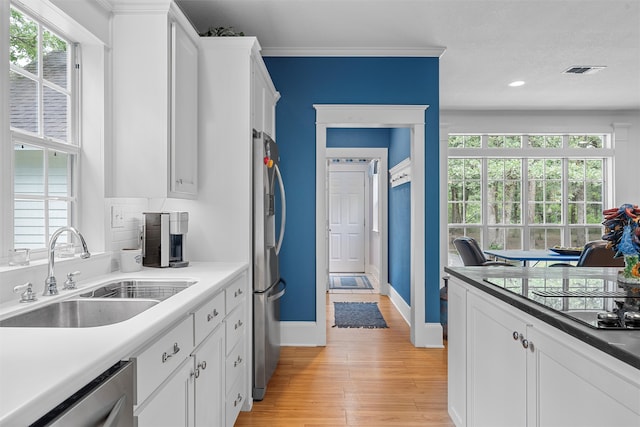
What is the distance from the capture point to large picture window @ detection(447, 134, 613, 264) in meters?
6.30

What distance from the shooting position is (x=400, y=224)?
5.08 m

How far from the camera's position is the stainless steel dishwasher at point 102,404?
2.76 ft

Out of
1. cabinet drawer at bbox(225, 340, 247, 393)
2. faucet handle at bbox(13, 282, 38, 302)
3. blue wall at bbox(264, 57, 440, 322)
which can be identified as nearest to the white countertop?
faucet handle at bbox(13, 282, 38, 302)

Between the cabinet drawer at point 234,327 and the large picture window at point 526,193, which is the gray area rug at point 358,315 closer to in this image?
the large picture window at point 526,193

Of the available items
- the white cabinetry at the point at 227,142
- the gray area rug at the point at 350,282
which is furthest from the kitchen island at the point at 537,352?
the gray area rug at the point at 350,282

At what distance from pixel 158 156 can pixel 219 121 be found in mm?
581

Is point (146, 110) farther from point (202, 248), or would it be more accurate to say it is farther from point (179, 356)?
point (179, 356)

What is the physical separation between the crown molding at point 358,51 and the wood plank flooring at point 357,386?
270 centimetres

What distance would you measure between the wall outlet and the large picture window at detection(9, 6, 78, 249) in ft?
0.68

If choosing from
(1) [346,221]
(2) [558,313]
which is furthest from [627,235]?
(1) [346,221]

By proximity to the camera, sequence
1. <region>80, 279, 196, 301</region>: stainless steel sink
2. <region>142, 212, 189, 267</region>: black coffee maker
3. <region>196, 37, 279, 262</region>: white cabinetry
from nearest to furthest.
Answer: <region>80, 279, 196, 301</region>: stainless steel sink → <region>142, 212, 189, 267</region>: black coffee maker → <region>196, 37, 279, 262</region>: white cabinetry

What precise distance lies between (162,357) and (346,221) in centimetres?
684

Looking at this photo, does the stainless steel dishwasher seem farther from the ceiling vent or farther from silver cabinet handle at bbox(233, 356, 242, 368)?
the ceiling vent

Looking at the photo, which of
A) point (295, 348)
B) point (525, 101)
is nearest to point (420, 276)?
point (295, 348)
